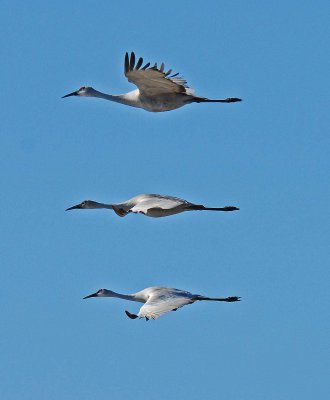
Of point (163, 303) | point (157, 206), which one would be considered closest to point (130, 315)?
point (163, 303)

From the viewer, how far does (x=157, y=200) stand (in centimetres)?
4978

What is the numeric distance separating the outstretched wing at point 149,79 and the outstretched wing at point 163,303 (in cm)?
597

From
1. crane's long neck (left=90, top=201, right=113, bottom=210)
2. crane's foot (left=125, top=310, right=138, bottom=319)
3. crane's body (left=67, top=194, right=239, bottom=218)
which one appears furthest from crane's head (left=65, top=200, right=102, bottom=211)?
crane's foot (left=125, top=310, right=138, bottom=319)

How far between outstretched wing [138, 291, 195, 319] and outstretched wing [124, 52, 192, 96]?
5.97 meters

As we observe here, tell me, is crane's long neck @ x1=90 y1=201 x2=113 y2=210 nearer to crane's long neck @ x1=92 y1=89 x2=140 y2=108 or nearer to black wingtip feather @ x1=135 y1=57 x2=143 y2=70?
crane's long neck @ x1=92 y1=89 x2=140 y2=108

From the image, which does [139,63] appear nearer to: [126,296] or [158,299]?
[158,299]

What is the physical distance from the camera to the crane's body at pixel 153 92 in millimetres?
47219

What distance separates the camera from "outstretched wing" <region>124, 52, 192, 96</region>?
47.1 m

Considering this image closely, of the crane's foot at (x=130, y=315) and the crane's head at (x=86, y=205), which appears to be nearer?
the crane's foot at (x=130, y=315)

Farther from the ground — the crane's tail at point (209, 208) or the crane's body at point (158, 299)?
the crane's tail at point (209, 208)

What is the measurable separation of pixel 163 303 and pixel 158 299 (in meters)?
0.83

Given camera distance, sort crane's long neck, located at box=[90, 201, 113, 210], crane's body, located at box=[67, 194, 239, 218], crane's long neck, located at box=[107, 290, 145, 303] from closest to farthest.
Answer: crane's body, located at box=[67, 194, 239, 218], crane's long neck, located at box=[107, 290, 145, 303], crane's long neck, located at box=[90, 201, 113, 210]

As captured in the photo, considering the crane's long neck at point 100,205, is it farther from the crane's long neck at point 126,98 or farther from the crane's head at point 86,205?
the crane's long neck at point 126,98

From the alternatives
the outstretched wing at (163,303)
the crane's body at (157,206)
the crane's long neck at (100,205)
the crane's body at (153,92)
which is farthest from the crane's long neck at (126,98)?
the outstretched wing at (163,303)
